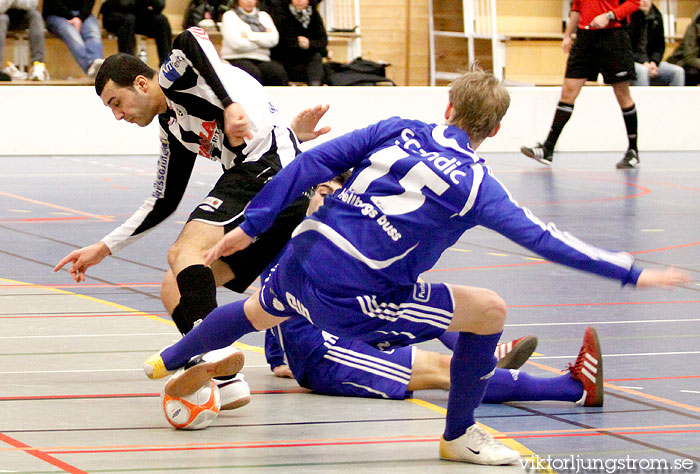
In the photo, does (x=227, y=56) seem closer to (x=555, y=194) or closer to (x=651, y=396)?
(x=555, y=194)

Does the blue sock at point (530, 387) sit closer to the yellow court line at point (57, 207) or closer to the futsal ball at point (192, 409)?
the futsal ball at point (192, 409)

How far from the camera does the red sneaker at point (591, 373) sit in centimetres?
356

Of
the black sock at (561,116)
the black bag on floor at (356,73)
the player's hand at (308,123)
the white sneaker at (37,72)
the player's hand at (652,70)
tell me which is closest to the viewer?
the player's hand at (308,123)

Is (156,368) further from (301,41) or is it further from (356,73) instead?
(356,73)

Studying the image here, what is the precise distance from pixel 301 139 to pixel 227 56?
8594 mm

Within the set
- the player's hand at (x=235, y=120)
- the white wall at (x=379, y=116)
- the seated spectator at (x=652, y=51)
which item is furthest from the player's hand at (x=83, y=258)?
the seated spectator at (x=652, y=51)

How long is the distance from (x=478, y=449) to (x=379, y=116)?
10344 millimetres

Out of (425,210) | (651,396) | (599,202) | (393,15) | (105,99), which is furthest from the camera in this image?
(393,15)

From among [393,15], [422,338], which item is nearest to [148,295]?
[422,338]

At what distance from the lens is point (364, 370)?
3.67 metres

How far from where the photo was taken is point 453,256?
6.54 m

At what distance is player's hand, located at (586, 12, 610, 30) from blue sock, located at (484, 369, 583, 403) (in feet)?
25.0

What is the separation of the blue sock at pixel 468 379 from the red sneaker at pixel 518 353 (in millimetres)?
692

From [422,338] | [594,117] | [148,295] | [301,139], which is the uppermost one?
[301,139]
